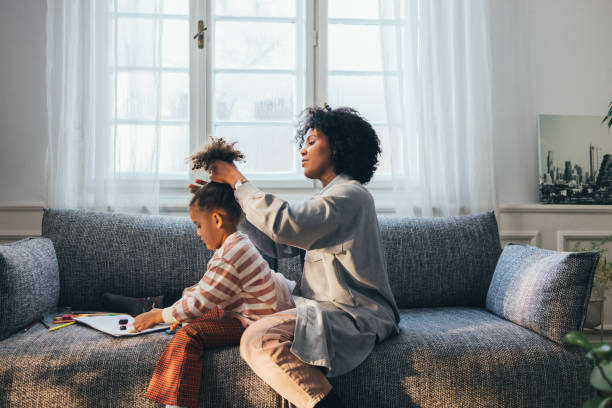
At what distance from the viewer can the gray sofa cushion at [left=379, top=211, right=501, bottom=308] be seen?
201 cm

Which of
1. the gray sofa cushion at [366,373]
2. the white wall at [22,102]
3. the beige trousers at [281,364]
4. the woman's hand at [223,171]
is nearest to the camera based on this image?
the beige trousers at [281,364]

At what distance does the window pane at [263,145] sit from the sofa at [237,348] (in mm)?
659

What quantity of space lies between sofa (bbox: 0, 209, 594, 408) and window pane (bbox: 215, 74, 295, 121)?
78 centimetres

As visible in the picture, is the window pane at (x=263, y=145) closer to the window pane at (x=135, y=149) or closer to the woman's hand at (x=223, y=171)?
the window pane at (x=135, y=149)

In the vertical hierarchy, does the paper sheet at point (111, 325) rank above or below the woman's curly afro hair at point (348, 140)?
below

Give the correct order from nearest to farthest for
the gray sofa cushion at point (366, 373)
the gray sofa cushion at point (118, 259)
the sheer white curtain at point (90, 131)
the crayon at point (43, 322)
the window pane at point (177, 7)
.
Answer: the gray sofa cushion at point (366, 373), the crayon at point (43, 322), the gray sofa cushion at point (118, 259), the sheer white curtain at point (90, 131), the window pane at point (177, 7)

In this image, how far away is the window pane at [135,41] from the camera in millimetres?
2369

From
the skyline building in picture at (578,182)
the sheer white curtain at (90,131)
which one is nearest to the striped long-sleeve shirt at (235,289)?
the sheer white curtain at (90,131)

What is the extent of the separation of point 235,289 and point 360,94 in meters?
1.49

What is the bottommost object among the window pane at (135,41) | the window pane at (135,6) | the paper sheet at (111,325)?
the paper sheet at (111,325)

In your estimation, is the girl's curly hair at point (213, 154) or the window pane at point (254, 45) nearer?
the girl's curly hair at point (213, 154)

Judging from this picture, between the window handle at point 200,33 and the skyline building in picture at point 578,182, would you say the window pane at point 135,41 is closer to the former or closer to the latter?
the window handle at point 200,33

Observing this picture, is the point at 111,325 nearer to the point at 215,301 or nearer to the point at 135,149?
the point at 215,301

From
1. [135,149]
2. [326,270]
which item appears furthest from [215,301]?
[135,149]
